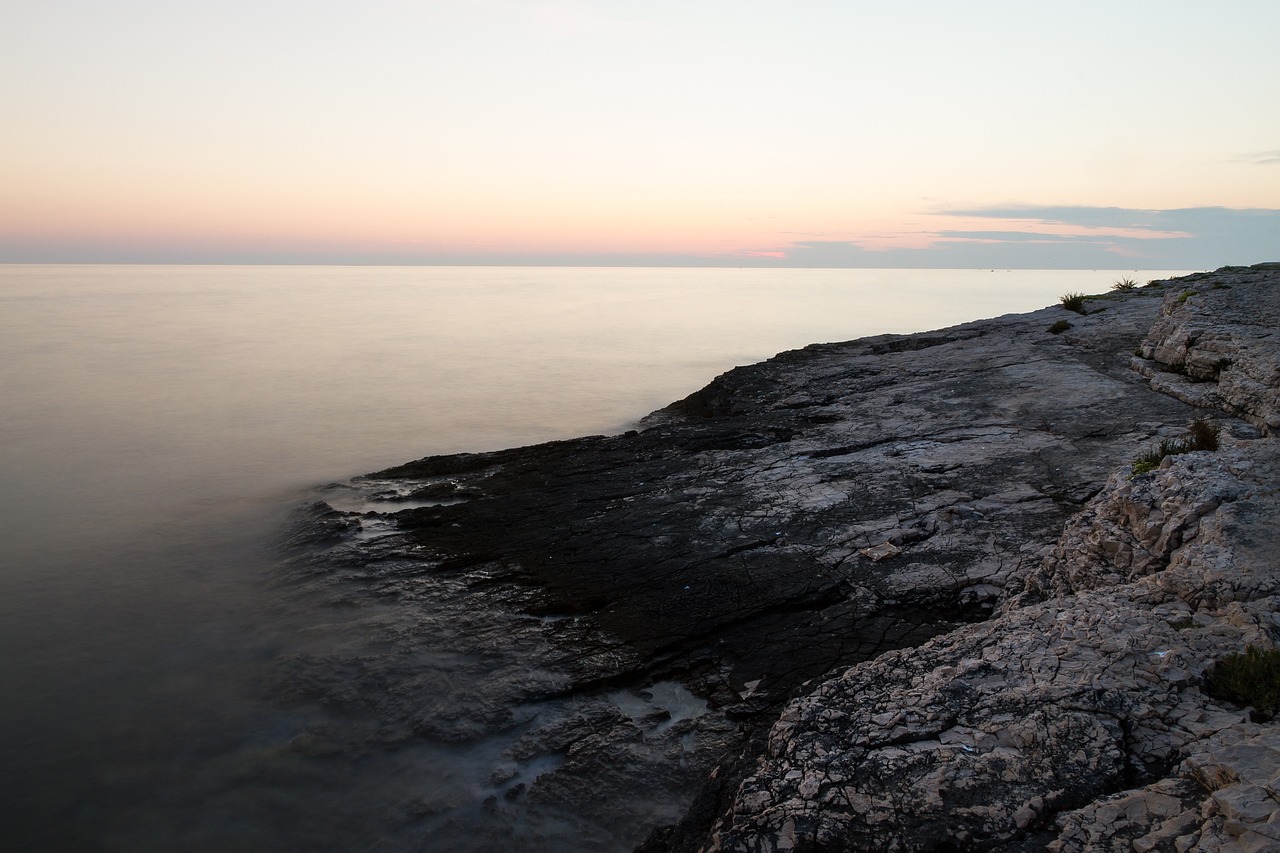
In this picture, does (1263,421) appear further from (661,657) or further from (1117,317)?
(1117,317)

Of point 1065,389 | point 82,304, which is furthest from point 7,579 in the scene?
point 82,304

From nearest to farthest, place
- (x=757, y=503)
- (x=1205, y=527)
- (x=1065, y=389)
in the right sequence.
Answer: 1. (x=1205, y=527)
2. (x=757, y=503)
3. (x=1065, y=389)

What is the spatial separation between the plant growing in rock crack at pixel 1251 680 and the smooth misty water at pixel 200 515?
6.92 metres

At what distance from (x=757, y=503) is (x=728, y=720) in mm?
4840

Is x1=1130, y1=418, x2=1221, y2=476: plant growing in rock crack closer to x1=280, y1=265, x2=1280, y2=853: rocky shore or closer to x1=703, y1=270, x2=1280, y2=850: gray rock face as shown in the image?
x1=280, y1=265, x2=1280, y2=853: rocky shore

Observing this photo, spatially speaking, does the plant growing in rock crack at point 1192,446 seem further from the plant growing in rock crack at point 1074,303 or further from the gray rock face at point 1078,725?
the plant growing in rock crack at point 1074,303

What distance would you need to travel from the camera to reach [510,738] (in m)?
8.57

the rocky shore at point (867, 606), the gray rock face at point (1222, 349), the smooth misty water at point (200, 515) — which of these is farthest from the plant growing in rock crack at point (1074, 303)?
the smooth misty water at point (200, 515)

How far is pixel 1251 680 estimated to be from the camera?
521 cm

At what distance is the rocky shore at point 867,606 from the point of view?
16.8 feet

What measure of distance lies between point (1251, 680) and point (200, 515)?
59.3ft

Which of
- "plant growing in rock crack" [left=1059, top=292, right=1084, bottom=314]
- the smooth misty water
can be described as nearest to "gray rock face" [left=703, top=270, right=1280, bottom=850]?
the smooth misty water

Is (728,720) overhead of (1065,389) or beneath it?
beneath

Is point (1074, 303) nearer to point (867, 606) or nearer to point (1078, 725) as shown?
point (867, 606)
